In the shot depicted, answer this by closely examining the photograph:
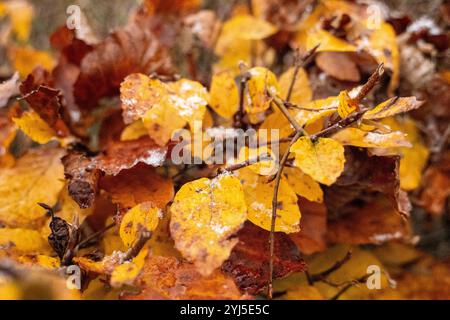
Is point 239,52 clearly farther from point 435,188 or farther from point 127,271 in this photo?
point 127,271

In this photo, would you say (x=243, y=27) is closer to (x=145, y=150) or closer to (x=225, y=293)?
(x=145, y=150)

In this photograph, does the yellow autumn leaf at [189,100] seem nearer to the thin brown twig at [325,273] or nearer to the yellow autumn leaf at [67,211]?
the yellow autumn leaf at [67,211]

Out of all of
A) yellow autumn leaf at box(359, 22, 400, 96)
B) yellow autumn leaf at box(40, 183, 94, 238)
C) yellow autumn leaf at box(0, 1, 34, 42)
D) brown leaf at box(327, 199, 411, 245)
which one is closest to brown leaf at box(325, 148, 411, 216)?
brown leaf at box(327, 199, 411, 245)

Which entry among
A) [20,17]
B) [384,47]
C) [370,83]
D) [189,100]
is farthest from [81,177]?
[20,17]

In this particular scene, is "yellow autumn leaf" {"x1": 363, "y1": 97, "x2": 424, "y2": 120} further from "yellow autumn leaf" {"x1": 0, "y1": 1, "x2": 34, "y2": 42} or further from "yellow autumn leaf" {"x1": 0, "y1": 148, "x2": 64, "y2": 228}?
"yellow autumn leaf" {"x1": 0, "y1": 1, "x2": 34, "y2": 42}
